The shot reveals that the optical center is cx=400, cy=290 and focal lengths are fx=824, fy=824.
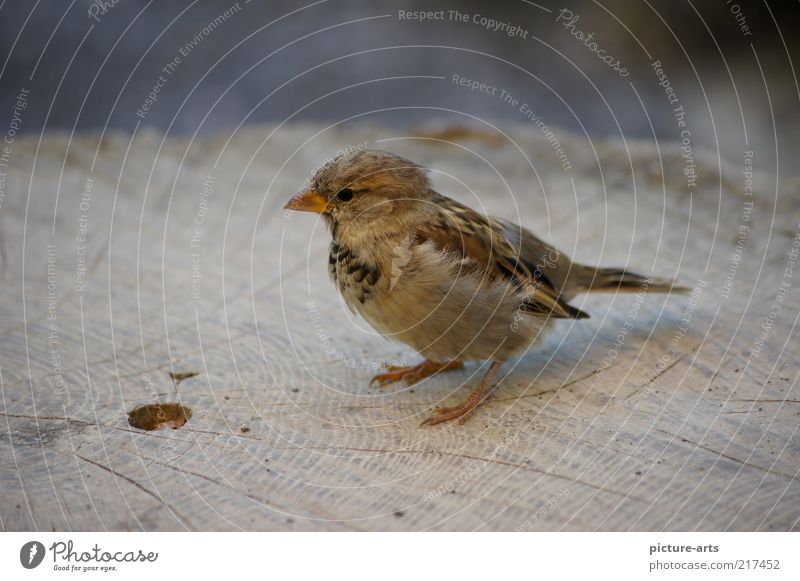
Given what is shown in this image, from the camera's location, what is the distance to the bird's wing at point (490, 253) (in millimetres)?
2664

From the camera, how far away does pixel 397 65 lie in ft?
17.3

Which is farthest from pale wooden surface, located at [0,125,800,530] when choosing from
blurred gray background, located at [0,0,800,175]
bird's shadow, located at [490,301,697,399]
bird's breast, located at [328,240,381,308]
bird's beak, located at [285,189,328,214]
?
blurred gray background, located at [0,0,800,175]

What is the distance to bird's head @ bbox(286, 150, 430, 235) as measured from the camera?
8.71 ft

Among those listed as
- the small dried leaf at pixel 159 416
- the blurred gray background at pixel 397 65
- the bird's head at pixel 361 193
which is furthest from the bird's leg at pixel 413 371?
the blurred gray background at pixel 397 65

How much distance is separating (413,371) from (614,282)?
805 millimetres

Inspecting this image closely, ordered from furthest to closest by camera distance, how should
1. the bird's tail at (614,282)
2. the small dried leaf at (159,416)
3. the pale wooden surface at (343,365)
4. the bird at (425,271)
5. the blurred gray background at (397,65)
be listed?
the blurred gray background at (397,65) → the bird's tail at (614,282) → the bird at (425,271) → the small dried leaf at (159,416) → the pale wooden surface at (343,365)

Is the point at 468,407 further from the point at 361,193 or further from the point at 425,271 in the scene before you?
the point at 361,193

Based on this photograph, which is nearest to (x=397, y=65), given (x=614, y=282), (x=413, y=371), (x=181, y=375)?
(x=614, y=282)

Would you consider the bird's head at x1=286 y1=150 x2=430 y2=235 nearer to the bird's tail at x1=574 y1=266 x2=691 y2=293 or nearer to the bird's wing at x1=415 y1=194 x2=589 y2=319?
the bird's wing at x1=415 y1=194 x2=589 y2=319

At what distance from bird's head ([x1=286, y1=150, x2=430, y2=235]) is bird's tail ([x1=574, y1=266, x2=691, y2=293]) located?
73cm

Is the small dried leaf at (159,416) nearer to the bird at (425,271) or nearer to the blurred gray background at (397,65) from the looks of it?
the bird at (425,271)

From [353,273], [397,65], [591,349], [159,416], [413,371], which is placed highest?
[397,65]

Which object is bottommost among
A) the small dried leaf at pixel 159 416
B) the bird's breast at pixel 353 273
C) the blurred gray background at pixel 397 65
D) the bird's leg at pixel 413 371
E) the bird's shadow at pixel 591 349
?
the small dried leaf at pixel 159 416
